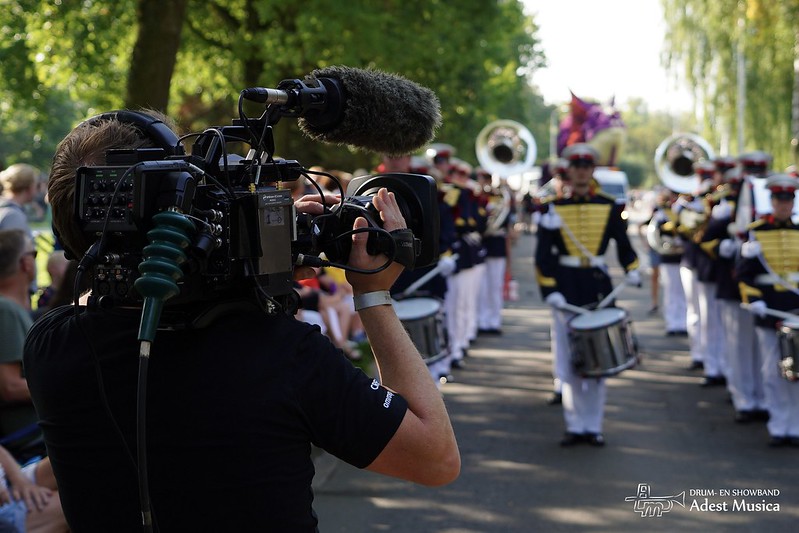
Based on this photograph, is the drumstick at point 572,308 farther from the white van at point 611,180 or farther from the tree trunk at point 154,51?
the white van at point 611,180

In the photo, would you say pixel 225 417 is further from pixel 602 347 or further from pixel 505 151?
pixel 505 151

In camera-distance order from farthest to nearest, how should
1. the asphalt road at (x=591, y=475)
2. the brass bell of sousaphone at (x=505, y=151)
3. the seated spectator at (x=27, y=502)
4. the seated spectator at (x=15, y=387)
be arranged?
1. the brass bell of sousaphone at (x=505, y=151)
2. the asphalt road at (x=591, y=475)
3. the seated spectator at (x=15, y=387)
4. the seated spectator at (x=27, y=502)

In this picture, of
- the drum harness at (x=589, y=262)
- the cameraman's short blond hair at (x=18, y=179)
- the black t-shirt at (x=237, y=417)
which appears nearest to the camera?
the black t-shirt at (x=237, y=417)

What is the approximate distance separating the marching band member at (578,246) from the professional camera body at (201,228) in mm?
6427

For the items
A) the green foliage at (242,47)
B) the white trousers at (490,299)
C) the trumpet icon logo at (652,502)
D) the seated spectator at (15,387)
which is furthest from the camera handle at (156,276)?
the white trousers at (490,299)

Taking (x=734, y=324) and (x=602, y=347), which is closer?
(x=602, y=347)

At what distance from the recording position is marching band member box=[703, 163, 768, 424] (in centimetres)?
926

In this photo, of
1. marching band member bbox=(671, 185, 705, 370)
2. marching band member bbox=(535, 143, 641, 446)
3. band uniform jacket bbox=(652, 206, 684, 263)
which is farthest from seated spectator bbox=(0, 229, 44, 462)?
band uniform jacket bbox=(652, 206, 684, 263)

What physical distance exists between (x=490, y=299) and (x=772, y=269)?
291 inches

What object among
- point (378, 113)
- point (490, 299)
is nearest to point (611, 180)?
point (490, 299)

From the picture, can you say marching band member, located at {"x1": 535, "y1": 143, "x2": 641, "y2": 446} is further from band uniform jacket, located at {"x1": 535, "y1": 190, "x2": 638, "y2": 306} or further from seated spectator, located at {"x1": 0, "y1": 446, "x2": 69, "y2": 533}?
seated spectator, located at {"x1": 0, "y1": 446, "x2": 69, "y2": 533}

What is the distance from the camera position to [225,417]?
2008 mm

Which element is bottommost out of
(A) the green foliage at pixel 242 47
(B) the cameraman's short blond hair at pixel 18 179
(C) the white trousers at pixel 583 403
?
(C) the white trousers at pixel 583 403

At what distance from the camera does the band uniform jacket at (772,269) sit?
8352 mm
